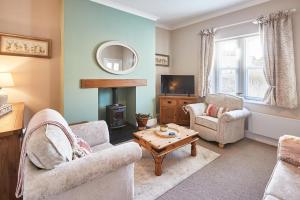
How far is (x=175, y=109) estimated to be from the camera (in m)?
4.32

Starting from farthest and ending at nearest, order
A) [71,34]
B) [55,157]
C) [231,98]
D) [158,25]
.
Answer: [158,25], [231,98], [71,34], [55,157]

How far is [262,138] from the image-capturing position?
337 cm

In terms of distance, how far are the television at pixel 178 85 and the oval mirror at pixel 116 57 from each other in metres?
1.09

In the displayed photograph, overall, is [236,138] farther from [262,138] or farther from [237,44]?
[237,44]

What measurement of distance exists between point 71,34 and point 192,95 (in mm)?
3097

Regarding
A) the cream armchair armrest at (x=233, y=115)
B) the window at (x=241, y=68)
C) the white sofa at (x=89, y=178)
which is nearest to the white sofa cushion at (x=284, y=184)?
the white sofa at (x=89, y=178)

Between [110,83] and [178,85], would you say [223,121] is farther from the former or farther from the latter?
[110,83]

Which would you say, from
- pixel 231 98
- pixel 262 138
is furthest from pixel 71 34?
pixel 262 138

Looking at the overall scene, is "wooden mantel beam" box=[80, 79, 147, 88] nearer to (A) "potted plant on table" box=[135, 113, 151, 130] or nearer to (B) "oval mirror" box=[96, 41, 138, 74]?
(B) "oval mirror" box=[96, 41, 138, 74]

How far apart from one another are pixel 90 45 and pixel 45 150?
103 inches

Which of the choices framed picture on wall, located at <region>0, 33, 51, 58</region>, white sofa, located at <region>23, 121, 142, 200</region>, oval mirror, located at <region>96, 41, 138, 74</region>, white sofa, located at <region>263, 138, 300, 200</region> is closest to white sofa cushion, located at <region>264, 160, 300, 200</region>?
white sofa, located at <region>263, 138, 300, 200</region>

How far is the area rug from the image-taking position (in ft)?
6.30

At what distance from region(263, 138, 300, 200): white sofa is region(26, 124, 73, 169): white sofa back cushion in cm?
143

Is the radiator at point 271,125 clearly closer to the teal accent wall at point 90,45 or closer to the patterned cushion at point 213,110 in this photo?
the patterned cushion at point 213,110
